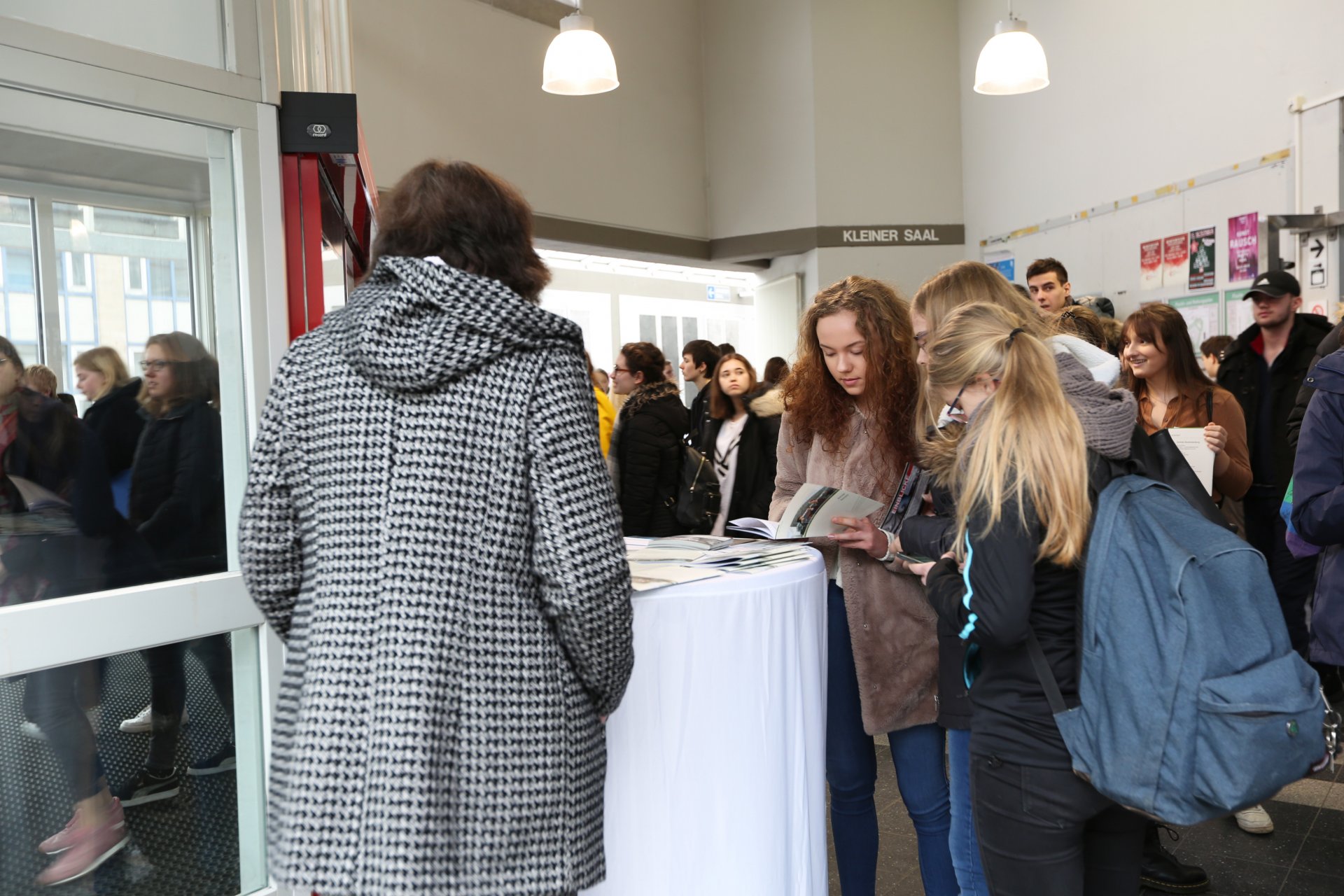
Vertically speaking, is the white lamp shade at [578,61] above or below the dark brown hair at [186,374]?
above

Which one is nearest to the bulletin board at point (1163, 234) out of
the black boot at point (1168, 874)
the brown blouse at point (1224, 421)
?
the brown blouse at point (1224, 421)

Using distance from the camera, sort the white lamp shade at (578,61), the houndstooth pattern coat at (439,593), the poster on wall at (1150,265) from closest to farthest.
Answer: the houndstooth pattern coat at (439,593) → the white lamp shade at (578,61) → the poster on wall at (1150,265)

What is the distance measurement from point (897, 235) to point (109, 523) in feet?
27.3

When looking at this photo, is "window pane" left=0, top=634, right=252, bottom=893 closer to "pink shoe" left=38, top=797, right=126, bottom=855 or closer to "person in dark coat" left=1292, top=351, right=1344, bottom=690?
"pink shoe" left=38, top=797, right=126, bottom=855

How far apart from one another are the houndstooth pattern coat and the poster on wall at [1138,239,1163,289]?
6379mm

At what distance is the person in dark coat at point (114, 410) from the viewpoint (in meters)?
1.85

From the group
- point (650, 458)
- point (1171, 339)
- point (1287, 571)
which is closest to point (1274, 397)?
point (1287, 571)

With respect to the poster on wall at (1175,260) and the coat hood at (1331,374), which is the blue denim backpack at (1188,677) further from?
the poster on wall at (1175,260)

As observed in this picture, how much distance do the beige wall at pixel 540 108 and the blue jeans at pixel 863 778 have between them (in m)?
6.15

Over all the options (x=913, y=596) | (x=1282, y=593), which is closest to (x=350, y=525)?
(x=913, y=596)

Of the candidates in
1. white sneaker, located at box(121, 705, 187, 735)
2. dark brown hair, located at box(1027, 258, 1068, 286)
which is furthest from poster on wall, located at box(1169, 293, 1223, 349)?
white sneaker, located at box(121, 705, 187, 735)

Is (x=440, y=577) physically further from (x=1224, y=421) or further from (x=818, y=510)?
(x=1224, y=421)

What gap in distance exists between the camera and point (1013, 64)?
586cm

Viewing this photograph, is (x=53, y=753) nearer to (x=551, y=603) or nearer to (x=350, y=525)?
(x=350, y=525)
